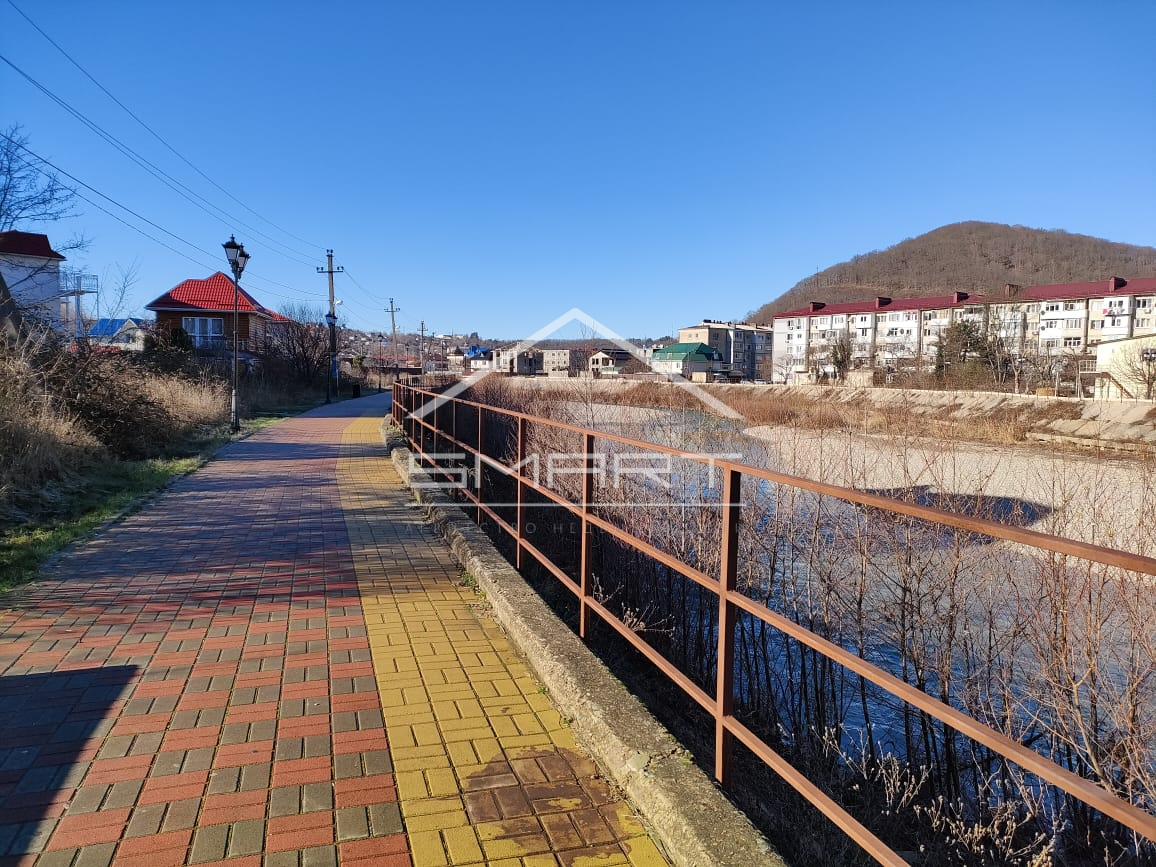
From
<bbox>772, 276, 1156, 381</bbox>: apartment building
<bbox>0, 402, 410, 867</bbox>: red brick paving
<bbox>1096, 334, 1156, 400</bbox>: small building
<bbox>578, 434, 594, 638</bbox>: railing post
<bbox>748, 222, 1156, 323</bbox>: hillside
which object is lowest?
<bbox>0, 402, 410, 867</bbox>: red brick paving

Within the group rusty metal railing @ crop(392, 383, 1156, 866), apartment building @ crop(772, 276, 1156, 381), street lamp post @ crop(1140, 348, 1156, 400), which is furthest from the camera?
apartment building @ crop(772, 276, 1156, 381)

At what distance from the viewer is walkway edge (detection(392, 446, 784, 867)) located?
2.22 meters

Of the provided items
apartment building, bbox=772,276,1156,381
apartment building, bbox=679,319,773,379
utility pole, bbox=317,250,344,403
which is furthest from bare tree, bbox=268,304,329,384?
apartment building, bbox=679,319,773,379

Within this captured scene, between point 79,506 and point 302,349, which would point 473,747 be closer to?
point 79,506

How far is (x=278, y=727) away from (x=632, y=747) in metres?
1.46

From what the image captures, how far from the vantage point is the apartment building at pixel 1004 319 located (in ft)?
225

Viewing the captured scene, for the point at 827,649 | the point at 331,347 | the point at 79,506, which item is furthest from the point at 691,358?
the point at 827,649

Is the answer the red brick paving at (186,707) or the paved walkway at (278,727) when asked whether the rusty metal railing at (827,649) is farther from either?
the red brick paving at (186,707)

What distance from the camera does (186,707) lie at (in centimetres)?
324

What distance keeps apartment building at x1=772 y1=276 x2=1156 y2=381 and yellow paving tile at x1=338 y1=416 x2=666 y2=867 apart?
2227 inches

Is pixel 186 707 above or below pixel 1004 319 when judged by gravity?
below

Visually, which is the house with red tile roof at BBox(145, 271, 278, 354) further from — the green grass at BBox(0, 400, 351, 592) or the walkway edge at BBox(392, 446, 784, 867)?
the walkway edge at BBox(392, 446, 784, 867)

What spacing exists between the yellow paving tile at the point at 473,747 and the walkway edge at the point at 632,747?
74 millimetres

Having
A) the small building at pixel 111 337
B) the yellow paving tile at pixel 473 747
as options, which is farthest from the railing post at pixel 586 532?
the small building at pixel 111 337
